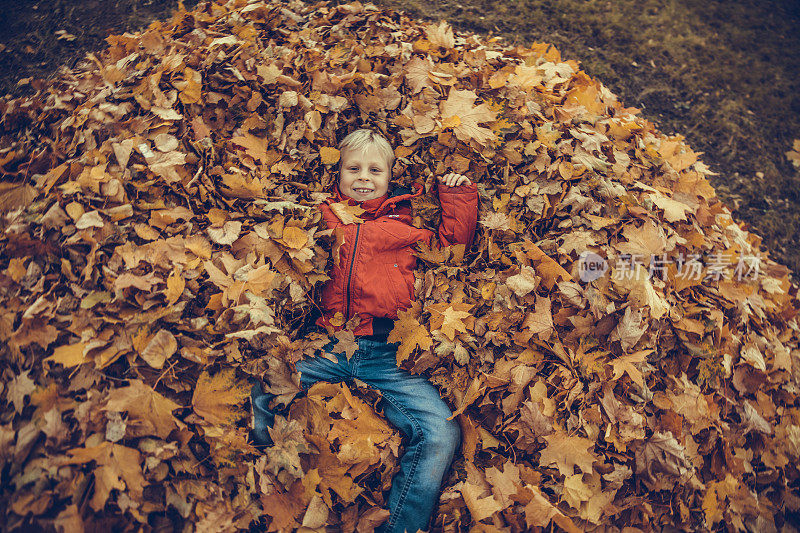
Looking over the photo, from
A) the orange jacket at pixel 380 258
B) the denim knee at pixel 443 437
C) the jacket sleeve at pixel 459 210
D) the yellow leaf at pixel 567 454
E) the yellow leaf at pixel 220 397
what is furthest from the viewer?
the jacket sleeve at pixel 459 210

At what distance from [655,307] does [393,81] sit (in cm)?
240

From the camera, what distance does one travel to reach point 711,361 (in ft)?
8.45

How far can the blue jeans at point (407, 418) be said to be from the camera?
2.32 metres

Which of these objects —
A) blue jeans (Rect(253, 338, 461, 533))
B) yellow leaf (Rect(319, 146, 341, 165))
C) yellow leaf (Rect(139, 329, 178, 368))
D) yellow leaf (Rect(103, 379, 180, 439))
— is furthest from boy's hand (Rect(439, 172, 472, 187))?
yellow leaf (Rect(103, 379, 180, 439))

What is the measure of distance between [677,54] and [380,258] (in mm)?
5019

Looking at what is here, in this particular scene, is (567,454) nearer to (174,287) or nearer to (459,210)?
(459,210)

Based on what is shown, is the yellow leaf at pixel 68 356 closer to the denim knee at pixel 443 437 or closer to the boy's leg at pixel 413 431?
the boy's leg at pixel 413 431

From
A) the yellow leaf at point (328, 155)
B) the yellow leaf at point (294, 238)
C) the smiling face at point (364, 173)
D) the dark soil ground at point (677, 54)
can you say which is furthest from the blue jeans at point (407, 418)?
the dark soil ground at point (677, 54)

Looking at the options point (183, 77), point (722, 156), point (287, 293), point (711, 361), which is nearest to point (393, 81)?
point (183, 77)

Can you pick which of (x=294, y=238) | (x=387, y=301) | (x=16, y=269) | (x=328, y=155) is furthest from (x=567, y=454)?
(x=16, y=269)

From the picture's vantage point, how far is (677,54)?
5.16 metres

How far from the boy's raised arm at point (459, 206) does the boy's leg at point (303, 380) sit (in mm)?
1168

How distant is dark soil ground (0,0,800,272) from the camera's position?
4.02 meters

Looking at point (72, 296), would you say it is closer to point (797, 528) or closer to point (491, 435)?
point (491, 435)
